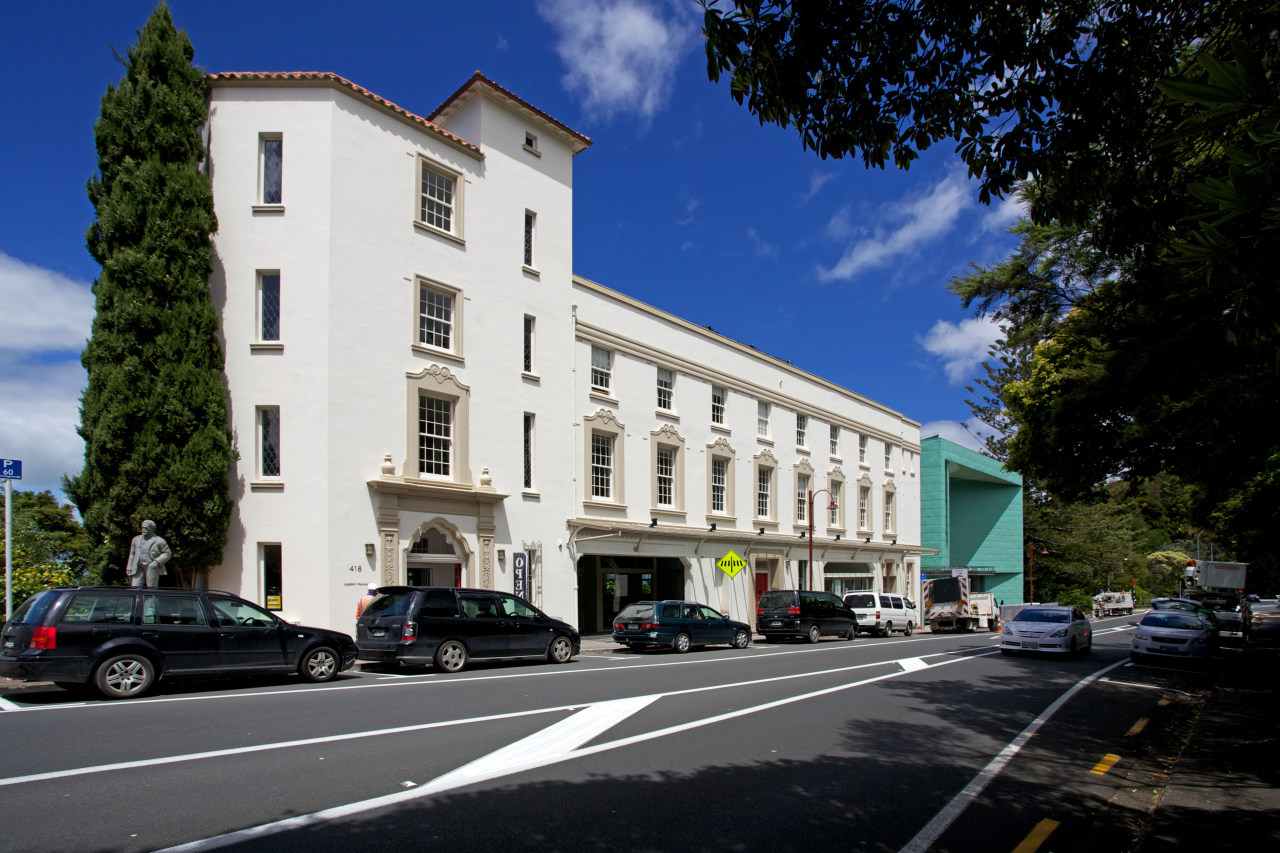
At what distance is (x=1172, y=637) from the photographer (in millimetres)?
20969

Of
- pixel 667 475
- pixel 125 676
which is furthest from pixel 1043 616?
pixel 125 676

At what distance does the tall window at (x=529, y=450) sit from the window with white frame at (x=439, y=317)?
3235 mm

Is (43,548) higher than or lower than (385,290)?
lower

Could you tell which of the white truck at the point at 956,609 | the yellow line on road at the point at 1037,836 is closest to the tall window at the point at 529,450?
the yellow line on road at the point at 1037,836

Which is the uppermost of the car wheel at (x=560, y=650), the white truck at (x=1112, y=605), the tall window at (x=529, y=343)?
the tall window at (x=529, y=343)

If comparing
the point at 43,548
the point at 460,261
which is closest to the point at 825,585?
the point at 460,261

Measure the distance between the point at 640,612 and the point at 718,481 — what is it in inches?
471

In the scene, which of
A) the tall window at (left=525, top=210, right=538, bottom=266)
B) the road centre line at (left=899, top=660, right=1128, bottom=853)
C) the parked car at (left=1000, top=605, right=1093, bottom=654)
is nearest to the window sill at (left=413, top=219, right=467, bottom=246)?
the tall window at (left=525, top=210, right=538, bottom=266)

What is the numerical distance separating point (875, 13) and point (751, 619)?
3074cm

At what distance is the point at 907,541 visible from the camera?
47.9 meters

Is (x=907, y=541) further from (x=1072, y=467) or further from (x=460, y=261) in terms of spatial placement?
(x=460, y=261)

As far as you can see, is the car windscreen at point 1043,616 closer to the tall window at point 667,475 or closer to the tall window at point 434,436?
the tall window at point 667,475

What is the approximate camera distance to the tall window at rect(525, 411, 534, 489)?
25359 mm

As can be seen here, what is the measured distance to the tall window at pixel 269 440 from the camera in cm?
2028
